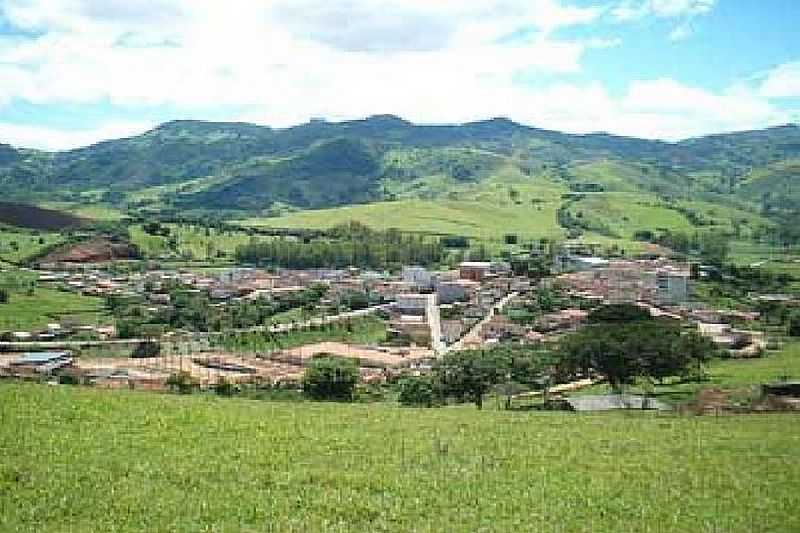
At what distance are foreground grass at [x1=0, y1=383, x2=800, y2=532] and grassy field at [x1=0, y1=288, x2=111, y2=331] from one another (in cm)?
9318

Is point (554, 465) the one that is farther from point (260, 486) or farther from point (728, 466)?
point (260, 486)

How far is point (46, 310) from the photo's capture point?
126 m

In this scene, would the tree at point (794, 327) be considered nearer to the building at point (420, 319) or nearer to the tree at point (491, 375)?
the building at point (420, 319)

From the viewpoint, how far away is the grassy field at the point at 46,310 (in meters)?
117

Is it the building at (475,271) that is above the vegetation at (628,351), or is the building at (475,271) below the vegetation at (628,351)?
below

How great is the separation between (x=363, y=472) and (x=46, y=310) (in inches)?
4572

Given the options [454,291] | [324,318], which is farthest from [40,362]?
[454,291]

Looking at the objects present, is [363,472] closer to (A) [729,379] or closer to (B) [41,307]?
(A) [729,379]

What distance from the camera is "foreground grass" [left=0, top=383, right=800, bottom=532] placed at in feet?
57.2

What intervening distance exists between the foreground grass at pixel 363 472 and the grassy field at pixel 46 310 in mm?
93180

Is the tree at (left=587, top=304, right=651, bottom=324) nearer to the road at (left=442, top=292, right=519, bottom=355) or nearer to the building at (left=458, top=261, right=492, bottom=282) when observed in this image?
the road at (left=442, top=292, right=519, bottom=355)

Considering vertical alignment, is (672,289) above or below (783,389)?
below

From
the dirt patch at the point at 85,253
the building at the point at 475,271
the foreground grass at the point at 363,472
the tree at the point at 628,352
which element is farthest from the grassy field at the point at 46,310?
the foreground grass at the point at 363,472

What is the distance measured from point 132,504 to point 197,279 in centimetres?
14870
